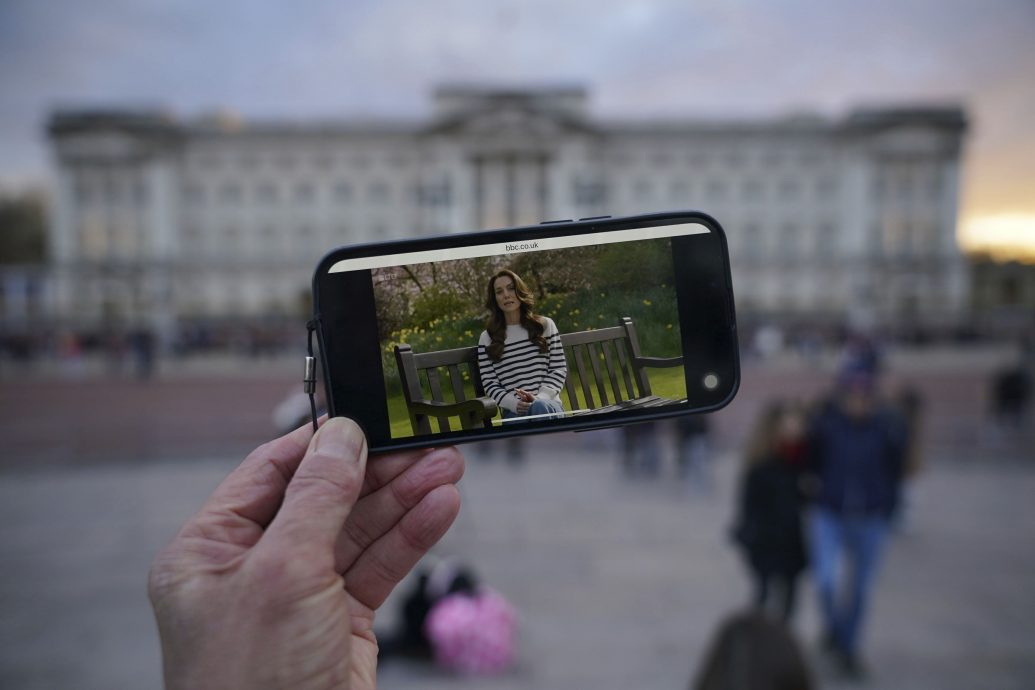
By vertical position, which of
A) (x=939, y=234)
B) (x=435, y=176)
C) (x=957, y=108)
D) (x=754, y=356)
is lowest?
(x=754, y=356)

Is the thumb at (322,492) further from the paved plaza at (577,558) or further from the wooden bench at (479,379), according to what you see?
the paved plaza at (577,558)

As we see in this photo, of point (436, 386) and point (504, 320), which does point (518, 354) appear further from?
point (436, 386)

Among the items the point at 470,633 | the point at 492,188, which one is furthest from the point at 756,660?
the point at 492,188

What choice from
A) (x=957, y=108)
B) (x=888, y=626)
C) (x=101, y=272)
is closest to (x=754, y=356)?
(x=888, y=626)

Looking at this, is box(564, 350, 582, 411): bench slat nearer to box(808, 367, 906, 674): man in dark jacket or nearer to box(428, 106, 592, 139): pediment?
box(808, 367, 906, 674): man in dark jacket

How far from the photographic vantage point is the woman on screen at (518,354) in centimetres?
157

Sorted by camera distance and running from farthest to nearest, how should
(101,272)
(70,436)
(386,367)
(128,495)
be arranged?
(101,272)
(70,436)
(128,495)
(386,367)

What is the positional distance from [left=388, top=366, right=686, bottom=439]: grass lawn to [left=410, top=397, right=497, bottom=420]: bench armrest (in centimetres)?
2

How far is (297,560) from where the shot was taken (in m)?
1.32

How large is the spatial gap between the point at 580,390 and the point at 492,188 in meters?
54.0

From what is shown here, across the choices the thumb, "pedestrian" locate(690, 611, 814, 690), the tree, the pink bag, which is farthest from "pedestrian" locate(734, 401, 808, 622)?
the tree

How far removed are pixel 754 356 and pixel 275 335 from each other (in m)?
26.6

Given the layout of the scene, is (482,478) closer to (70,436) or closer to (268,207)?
(70,436)

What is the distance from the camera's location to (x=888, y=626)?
606cm
